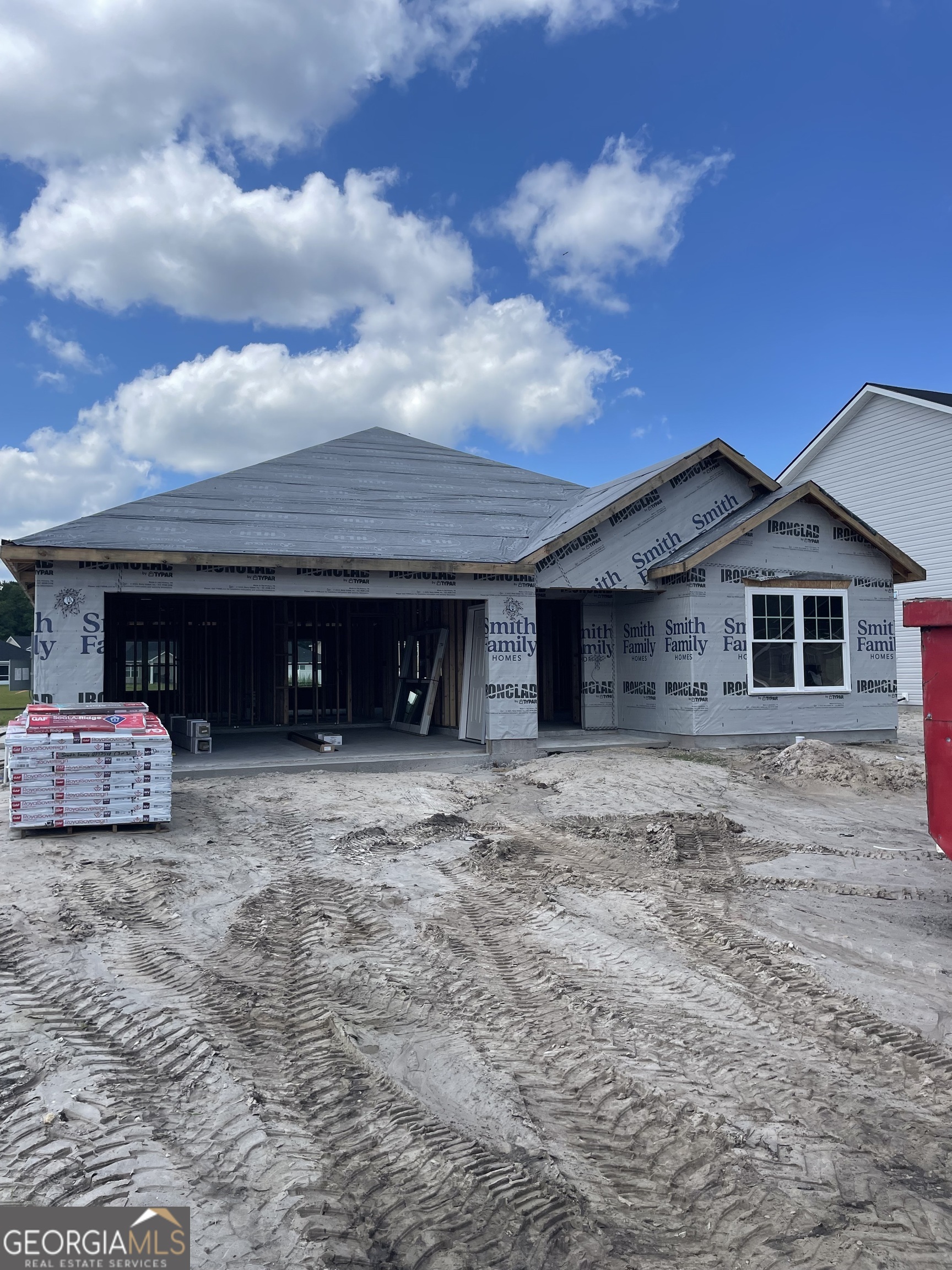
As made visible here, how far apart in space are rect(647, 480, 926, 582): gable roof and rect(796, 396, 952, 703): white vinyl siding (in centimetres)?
779

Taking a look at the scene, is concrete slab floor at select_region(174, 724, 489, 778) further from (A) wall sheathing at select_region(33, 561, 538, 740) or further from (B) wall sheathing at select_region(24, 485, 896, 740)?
(B) wall sheathing at select_region(24, 485, 896, 740)

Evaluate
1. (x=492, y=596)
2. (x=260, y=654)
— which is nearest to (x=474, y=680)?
(x=492, y=596)

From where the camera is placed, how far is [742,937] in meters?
5.47

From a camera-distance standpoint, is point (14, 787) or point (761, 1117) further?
point (14, 787)

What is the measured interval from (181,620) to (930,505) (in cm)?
1960

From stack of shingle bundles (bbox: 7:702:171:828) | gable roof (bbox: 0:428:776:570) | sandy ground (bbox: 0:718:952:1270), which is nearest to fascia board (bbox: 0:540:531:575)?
gable roof (bbox: 0:428:776:570)

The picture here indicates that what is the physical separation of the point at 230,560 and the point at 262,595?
0.99 metres

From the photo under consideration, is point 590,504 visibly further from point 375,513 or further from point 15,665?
point 15,665

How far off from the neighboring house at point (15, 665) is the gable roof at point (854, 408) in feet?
84.6

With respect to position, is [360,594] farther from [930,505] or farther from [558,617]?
[930,505]

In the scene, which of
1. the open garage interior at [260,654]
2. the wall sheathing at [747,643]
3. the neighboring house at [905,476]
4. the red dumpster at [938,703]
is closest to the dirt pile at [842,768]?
the wall sheathing at [747,643]

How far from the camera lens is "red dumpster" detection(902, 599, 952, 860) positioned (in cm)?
475

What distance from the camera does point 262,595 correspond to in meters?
12.5

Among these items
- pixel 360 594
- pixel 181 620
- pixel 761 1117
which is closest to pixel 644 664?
pixel 360 594
